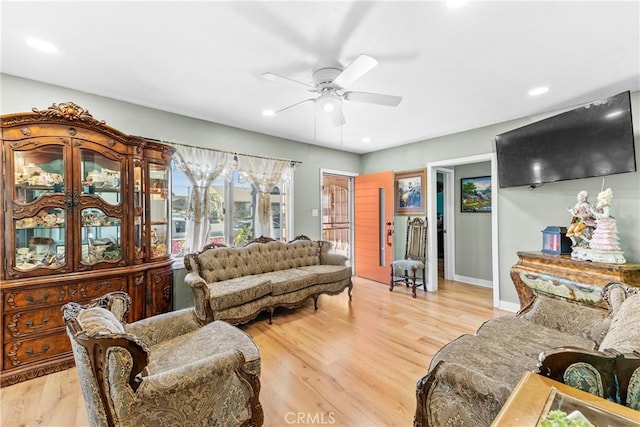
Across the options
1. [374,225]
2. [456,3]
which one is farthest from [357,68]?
[374,225]

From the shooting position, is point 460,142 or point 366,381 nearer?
point 366,381

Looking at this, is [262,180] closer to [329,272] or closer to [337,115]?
[329,272]

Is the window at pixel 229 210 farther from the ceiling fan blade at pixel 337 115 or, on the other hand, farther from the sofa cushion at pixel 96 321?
the sofa cushion at pixel 96 321

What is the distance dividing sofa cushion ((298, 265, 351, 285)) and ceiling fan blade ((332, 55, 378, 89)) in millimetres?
2451

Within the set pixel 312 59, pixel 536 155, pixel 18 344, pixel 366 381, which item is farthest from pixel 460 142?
pixel 18 344

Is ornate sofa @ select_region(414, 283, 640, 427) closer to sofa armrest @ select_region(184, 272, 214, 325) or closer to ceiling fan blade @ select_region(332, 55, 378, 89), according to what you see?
ceiling fan blade @ select_region(332, 55, 378, 89)

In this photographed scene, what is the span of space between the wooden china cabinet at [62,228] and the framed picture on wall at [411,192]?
159 inches

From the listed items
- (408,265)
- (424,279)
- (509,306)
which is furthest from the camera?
(424,279)

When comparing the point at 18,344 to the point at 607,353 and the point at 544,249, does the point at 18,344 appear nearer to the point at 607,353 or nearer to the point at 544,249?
the point at 607,353

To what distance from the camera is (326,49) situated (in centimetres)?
205

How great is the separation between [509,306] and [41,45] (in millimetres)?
5619

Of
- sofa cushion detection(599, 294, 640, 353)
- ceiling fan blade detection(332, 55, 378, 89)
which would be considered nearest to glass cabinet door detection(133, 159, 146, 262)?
ceiling fan blade detection(332, 55, 378, 89)

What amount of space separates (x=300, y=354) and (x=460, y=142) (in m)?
3.79

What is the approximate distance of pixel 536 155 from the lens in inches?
126
